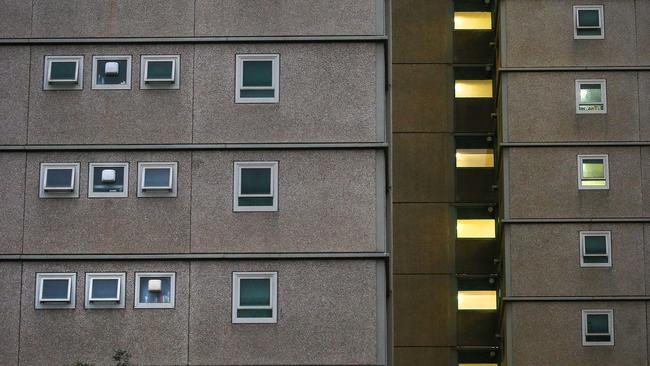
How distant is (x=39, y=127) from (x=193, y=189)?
140 inches

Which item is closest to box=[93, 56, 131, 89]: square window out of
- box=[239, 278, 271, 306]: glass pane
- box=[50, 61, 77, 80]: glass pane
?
box=[50, 61, 77, 80]: glass pane

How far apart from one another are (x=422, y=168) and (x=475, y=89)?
2918 mm

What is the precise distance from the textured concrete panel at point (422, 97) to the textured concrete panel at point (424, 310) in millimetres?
4559

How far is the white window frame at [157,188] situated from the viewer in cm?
→ 3256

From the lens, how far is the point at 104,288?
32250 mm

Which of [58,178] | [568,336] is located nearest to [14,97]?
[58,178]

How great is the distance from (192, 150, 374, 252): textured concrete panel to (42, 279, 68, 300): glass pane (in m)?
2.79

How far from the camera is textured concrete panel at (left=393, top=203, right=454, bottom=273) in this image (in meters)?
46.0

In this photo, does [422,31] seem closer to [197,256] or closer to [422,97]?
[422,97]

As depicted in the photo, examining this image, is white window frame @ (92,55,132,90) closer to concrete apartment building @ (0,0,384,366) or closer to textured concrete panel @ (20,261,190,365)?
concrete apartment building @ (0,0,384,366)

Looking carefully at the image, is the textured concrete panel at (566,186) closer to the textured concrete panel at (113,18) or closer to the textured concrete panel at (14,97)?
the textured concrete panel at (113,18)

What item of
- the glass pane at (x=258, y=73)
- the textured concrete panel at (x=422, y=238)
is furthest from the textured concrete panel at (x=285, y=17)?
the textured concrete panel at (x=422, y=238)

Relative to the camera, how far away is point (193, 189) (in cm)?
3259

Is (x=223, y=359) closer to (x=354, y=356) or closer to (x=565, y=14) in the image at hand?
(x=354, y=356)
